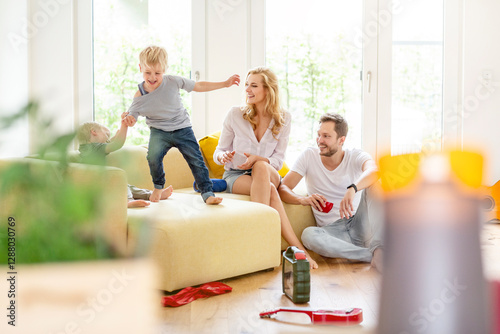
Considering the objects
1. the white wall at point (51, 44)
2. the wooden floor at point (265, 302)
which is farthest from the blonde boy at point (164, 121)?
the white wall at point (51, 44)

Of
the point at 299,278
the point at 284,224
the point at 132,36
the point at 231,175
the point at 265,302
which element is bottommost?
the point at 265,302

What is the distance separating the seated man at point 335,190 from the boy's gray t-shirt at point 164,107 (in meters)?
0.79

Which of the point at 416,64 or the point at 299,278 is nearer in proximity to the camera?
the point at 299,278

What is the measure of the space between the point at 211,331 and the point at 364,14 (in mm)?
3218

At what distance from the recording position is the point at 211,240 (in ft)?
8.77

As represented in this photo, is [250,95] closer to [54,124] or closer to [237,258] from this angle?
[237,258]

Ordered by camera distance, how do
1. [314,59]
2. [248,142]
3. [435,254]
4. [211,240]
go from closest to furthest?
[435,254], [211,240], [248,142], [314,59]

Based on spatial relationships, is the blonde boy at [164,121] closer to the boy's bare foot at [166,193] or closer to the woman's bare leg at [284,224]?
the boy's bare foot at [166,193]

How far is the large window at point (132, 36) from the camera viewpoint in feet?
14.5

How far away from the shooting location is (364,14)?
456cm

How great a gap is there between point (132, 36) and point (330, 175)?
1.99 metres

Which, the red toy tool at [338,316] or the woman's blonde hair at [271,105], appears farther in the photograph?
the woman's blonde hair at [271,105]

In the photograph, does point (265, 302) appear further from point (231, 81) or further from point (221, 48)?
point (221, 48)

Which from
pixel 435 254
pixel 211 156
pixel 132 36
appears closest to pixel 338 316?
pixel 435 254
